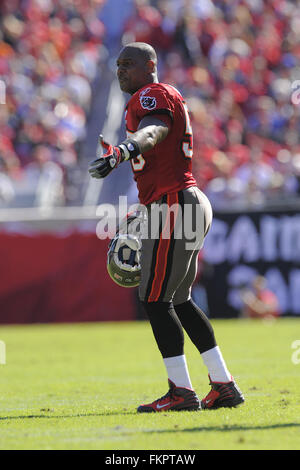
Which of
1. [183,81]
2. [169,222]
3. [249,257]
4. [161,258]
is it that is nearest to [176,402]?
[161,258]

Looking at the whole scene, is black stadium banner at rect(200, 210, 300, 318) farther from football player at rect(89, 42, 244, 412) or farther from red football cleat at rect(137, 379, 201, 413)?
red football cleat at rect(137, 379, 201, 413)

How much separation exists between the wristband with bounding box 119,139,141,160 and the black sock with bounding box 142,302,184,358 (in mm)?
956

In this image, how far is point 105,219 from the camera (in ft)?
45.0

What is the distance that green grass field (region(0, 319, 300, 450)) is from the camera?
3.96m

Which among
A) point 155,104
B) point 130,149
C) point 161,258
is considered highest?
point 155,104

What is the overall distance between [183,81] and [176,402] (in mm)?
13650

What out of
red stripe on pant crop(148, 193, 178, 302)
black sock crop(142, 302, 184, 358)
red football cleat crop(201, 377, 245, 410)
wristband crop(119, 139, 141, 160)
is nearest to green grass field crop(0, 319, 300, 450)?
red football cleat crop(201, 377, 245, 410)

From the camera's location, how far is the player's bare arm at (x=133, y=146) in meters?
4.29

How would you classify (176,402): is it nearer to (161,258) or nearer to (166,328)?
(166,328)

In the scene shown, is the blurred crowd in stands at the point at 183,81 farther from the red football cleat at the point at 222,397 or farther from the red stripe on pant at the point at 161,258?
the red stripe on pant at the point at 161,258

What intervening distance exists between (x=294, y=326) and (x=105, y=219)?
354 cm

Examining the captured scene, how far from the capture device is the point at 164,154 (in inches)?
194
